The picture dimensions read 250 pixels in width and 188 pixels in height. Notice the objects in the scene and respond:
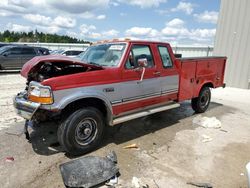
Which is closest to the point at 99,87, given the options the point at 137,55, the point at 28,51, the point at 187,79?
the point at 137,55

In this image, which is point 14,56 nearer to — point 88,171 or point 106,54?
point 106,54

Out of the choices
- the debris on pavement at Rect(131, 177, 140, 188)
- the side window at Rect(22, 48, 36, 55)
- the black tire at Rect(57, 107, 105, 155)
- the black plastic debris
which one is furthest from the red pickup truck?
the side window at Rect(22, 48, 36, 55)

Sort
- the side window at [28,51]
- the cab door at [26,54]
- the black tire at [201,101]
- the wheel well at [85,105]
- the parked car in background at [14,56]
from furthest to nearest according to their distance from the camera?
1. the side window at [28,51]
2. the cab door at [26,54]
3. the parked car in background at [14,56]
4. the black tire at [201,101]
5. the wheel well at [85,105]

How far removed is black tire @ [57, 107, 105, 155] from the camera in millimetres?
4145

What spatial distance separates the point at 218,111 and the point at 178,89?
232 centimetres

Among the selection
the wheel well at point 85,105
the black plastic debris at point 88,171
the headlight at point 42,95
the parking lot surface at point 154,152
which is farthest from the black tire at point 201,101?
the headlight at point 42,95

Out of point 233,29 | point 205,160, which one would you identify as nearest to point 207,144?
point 205,160

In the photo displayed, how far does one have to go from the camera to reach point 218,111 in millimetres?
7762

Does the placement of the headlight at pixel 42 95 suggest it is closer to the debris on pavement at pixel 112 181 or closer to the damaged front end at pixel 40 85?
the damaged front end at pixel 40 85

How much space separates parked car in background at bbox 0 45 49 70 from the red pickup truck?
11.8 m

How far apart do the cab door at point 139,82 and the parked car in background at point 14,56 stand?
42.2ft

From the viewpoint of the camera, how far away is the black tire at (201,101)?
722 cm

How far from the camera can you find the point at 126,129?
5812mm

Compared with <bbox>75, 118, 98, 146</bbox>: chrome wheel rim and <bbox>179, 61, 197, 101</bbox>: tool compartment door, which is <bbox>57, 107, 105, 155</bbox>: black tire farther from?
<bbox>179, 61, 197, 101</bbox>: tool compartment door
